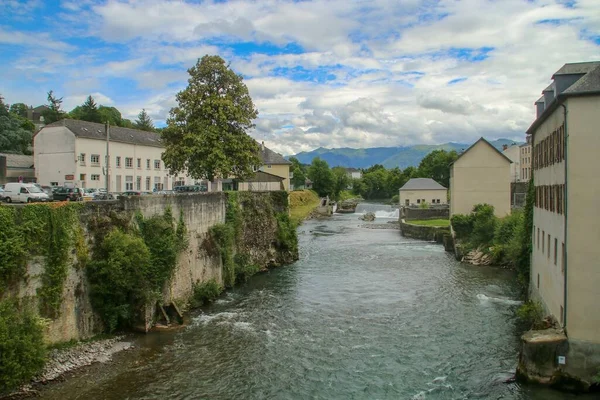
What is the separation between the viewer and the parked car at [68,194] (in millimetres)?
32188

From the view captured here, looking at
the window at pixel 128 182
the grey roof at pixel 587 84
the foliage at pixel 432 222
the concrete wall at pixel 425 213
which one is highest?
the grey roof at pixel 587 84

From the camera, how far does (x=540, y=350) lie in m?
15.8

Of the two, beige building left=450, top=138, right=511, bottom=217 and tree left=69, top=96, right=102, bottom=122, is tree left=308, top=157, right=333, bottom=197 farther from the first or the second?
beige building left=450, top=138, right=511, bottom=217

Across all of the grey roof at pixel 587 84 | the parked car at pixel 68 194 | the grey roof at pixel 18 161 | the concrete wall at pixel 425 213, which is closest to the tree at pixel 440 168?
the concrete wall at pixel 425 213

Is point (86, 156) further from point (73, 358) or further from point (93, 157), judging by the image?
point (73, 358)

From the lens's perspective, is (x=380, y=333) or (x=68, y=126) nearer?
(x=380, y=333)

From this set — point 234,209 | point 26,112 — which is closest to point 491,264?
point 234,209

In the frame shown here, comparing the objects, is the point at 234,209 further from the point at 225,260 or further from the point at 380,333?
the point at 380,333

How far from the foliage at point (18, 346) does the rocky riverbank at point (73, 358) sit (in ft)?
1.14

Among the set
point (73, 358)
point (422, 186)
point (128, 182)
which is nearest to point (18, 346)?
point (73, 358)

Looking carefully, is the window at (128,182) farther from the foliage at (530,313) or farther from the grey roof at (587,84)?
the grey roof at (587,84)

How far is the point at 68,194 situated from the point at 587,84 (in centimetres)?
2991

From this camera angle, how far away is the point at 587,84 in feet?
51.3

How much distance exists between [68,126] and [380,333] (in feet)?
126
